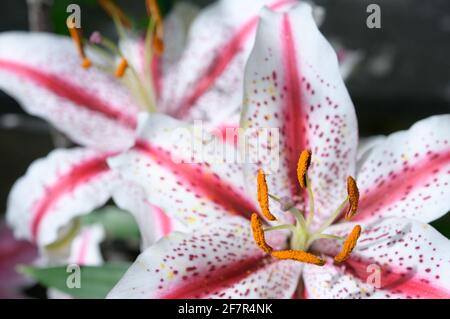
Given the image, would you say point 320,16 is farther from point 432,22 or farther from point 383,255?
point 432,22

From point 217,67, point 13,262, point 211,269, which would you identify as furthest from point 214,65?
point 13,262

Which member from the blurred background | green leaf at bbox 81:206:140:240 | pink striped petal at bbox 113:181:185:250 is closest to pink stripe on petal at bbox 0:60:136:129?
pink striped petal at bbox 113:181:185:250

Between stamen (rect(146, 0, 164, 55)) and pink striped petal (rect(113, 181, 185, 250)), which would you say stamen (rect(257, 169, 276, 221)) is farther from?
stamen (rect(146, 0, 164, 55))

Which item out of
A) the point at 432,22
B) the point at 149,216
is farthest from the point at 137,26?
the point at 432,22

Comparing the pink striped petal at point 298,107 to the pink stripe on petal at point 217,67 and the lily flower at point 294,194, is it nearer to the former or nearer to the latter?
the lily flower at point 294,194

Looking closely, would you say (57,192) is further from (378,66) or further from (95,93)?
(378,66)
